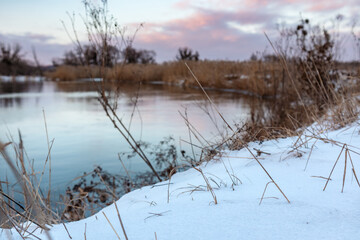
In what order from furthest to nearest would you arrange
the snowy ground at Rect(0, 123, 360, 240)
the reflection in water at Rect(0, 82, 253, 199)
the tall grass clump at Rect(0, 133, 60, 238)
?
the reflection in water at Rect(0, 82, 253, 199) < the snowy ground at Rect(0, 123, 360, 240) < the tall grass clump at Rect(0, 133, 60, 238)

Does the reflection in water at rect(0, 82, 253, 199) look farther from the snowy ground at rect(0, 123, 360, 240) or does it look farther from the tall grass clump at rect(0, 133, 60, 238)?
the snowy ground at rect(0, 123, 360, 240)

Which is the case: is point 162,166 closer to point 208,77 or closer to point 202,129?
point 202,129

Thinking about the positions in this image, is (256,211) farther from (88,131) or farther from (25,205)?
(88,131)

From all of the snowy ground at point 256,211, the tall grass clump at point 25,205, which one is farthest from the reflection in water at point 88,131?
the snowy ground at point 256,211

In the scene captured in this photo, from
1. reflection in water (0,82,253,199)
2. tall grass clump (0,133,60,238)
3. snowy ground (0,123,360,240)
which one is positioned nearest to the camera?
tall grass clump (0,133,60,238)

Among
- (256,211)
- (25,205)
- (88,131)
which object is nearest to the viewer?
(256,211)

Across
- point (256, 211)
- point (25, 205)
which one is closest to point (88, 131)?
point (25, 205)

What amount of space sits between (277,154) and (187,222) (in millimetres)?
816

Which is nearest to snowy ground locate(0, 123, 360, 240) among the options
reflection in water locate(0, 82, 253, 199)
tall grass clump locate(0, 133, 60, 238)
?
tall grass clump locate(0, 133, 60, 238)

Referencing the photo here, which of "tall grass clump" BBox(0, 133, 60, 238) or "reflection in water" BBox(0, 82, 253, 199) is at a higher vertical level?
"tall grass clump" BBox(0, 133, 60, 238)

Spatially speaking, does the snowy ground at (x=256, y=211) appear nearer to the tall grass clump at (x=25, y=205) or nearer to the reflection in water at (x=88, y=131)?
the tall grass clump at (x=25, y=205)

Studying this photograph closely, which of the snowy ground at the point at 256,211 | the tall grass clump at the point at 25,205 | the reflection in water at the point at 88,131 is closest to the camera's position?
the tall grass clump at the point at 25,205

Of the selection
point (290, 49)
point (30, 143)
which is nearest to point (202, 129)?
point (290, 49)

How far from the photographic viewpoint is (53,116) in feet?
22.1
